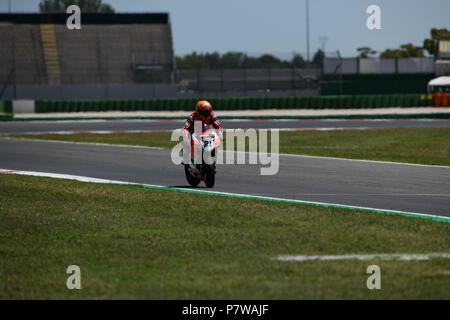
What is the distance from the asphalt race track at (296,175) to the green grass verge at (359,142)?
1.88 metres

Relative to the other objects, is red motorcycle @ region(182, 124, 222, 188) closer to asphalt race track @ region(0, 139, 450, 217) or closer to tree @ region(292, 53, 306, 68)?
asphalt race track @ region(0, 139, 450, 217)

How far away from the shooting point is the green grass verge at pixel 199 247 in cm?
629

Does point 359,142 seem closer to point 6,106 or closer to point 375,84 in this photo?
point 6,106

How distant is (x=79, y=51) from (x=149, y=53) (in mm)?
6048

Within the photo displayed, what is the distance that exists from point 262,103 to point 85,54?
76.6ft

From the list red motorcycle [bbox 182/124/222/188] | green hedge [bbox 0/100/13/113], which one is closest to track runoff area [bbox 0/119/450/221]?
red motorcycle [bbox 182/124/222/188]

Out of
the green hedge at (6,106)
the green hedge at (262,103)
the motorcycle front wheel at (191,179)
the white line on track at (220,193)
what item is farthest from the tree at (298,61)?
the motorcycle front wheel at (191,179)

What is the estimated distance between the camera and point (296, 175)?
49.4 ft

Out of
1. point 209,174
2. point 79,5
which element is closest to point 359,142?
point 209,174

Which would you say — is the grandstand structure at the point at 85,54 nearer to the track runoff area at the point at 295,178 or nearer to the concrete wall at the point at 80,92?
the concrete wall at the point at 80,92

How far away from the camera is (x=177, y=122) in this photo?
127 ft
